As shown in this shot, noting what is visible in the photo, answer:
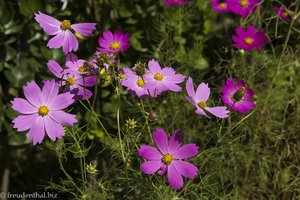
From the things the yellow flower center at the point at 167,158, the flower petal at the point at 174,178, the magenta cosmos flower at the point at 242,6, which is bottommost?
the flower petal at the point at 174,178

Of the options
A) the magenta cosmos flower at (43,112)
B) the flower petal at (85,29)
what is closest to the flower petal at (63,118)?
the magenta cosmos flower at (43,112)

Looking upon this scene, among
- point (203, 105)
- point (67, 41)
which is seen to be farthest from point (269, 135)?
point (67, 41)

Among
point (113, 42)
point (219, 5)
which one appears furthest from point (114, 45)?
point (219, 5)

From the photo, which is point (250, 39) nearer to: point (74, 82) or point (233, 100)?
point (233, 100)

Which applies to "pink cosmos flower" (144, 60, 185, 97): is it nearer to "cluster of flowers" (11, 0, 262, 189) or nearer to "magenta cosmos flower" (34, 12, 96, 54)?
"cluster of flowers" (11, 0, 262, 189)

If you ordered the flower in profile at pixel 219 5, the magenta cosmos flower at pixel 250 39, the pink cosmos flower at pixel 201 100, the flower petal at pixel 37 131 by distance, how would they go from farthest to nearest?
the flower in profile at pixel 219 5, the magenta cosmos flower at pixel 250 39, the pink cosmos flower at pixel 201 100, the flower petal at pixel 37 131

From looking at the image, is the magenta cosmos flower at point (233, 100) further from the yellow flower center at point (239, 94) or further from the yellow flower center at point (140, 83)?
the yellow flower center at point (140, 83)

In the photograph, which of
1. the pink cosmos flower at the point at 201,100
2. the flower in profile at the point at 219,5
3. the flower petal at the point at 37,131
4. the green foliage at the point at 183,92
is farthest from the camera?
the flower in profile at the point at 219,5
